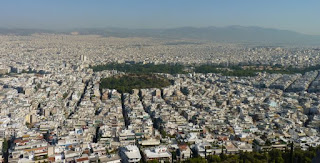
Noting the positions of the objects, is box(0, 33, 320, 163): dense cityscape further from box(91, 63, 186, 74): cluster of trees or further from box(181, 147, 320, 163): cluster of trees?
box(91, 63, 186, 74): cluster of trees

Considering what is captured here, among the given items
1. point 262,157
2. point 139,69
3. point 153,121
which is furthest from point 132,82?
point 262,157

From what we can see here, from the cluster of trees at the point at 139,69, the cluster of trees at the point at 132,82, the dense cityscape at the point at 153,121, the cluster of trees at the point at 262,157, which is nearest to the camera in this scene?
the cluster of trees at the point at 262,157

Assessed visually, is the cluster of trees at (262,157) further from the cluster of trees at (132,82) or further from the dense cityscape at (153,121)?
the cluster of trees at (132,82)

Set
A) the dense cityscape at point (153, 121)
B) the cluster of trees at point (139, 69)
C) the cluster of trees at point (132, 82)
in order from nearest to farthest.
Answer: the dense cityscape at point (153, 121), the cluster of trees at point (132, 82), the cluster of trees at point (139, 69)

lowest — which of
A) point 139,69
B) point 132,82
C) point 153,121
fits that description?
point 153,121

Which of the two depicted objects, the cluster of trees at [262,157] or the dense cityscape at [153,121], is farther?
the dense cityscape at [153,121]

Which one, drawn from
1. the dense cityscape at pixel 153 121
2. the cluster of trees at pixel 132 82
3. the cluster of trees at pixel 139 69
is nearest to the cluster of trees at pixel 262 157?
the dense cityscape at pixel 153 121

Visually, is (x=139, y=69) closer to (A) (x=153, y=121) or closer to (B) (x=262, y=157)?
(A) (x=153, y=121)

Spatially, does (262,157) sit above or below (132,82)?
below

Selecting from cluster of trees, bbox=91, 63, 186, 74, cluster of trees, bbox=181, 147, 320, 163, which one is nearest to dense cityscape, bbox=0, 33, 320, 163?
cluster of trees, bbox=181, 147, 320, 163
